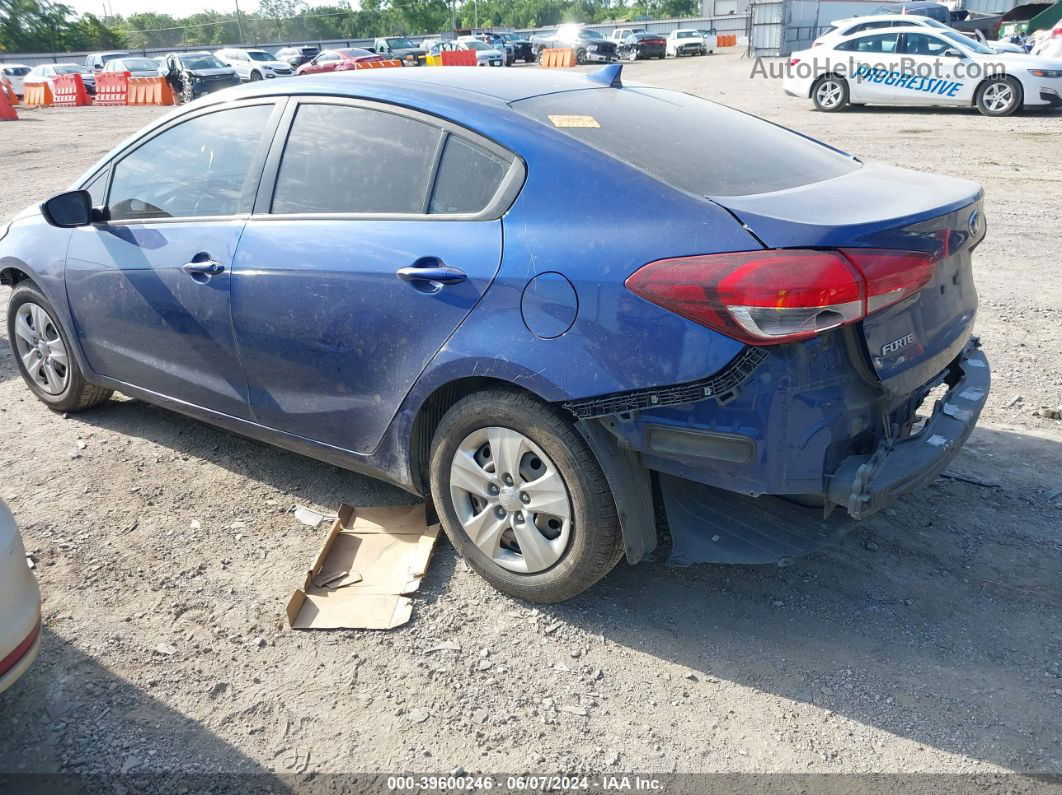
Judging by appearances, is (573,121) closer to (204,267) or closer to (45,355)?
(204,267)

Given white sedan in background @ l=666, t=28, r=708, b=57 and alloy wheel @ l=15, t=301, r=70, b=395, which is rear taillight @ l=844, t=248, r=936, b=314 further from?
white sedan in background @ l=666, t=28, r=708, b=57

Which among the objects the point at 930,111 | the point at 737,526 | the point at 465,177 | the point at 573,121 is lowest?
the point at 930,111

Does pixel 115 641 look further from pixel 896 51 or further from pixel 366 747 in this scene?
pixel 896 51

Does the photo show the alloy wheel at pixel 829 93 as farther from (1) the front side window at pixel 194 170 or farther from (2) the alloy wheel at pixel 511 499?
(2) the alloy wheel at pixel 511 499

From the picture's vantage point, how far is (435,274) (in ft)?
9.68

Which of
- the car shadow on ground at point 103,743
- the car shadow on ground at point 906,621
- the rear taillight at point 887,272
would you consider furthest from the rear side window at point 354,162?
the car shadow on ground at point 103,743

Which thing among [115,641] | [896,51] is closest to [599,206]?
[115,641]

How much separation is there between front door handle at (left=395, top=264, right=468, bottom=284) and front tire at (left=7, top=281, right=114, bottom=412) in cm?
250

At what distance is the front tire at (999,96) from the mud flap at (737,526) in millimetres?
15342

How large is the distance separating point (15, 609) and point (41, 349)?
279 centimetres

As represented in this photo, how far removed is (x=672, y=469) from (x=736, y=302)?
0.58m

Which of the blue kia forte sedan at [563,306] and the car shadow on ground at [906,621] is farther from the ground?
the blue kia forte sedan at [563,306]

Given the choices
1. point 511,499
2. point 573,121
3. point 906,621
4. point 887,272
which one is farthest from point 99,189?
point 906,621

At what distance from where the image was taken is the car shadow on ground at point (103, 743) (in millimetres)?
2471
